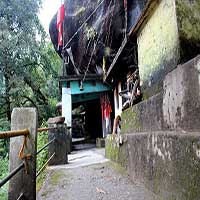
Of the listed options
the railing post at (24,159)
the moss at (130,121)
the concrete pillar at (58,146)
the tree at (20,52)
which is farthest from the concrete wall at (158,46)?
the tree at (20,52)

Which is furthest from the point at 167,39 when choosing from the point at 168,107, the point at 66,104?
the point at 66,104

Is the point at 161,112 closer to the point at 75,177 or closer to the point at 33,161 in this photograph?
the point at 33,161

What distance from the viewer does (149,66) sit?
4211mm

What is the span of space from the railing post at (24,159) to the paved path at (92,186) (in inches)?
45.6

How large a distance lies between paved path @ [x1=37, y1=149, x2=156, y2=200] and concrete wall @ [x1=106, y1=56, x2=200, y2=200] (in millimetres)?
218

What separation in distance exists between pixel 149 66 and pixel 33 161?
98.3 inches

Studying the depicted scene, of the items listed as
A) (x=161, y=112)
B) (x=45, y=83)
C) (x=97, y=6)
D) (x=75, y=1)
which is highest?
(x=75, y=1)

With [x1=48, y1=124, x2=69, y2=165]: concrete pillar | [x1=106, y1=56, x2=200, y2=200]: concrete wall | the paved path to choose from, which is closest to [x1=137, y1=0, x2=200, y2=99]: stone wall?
[x1=106, y1=56, x2=200, y2=200]: concrete wall

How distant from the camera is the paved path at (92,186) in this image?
3418mm

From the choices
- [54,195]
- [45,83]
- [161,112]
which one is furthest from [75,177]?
[45,83]

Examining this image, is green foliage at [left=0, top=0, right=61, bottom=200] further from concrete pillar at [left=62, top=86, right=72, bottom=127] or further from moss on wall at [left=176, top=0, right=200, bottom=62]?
moss on wall at [left=176, top=0, right=200, bottom=62]

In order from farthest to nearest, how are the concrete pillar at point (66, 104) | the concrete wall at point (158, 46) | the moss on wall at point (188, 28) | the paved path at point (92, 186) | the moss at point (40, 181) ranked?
1. the concrete pillar at point (66, 104)
2. the moss at point (40, 181)
3. the paved path at point (92, 186)
4. the concrete wall at point (158, 46)
5. the moss on wall at point (188, 28)

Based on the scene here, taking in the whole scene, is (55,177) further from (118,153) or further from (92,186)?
(118,153)

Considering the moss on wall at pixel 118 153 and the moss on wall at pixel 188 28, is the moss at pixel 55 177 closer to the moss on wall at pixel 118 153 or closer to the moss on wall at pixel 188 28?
the moss on wall at pixel 118 153
